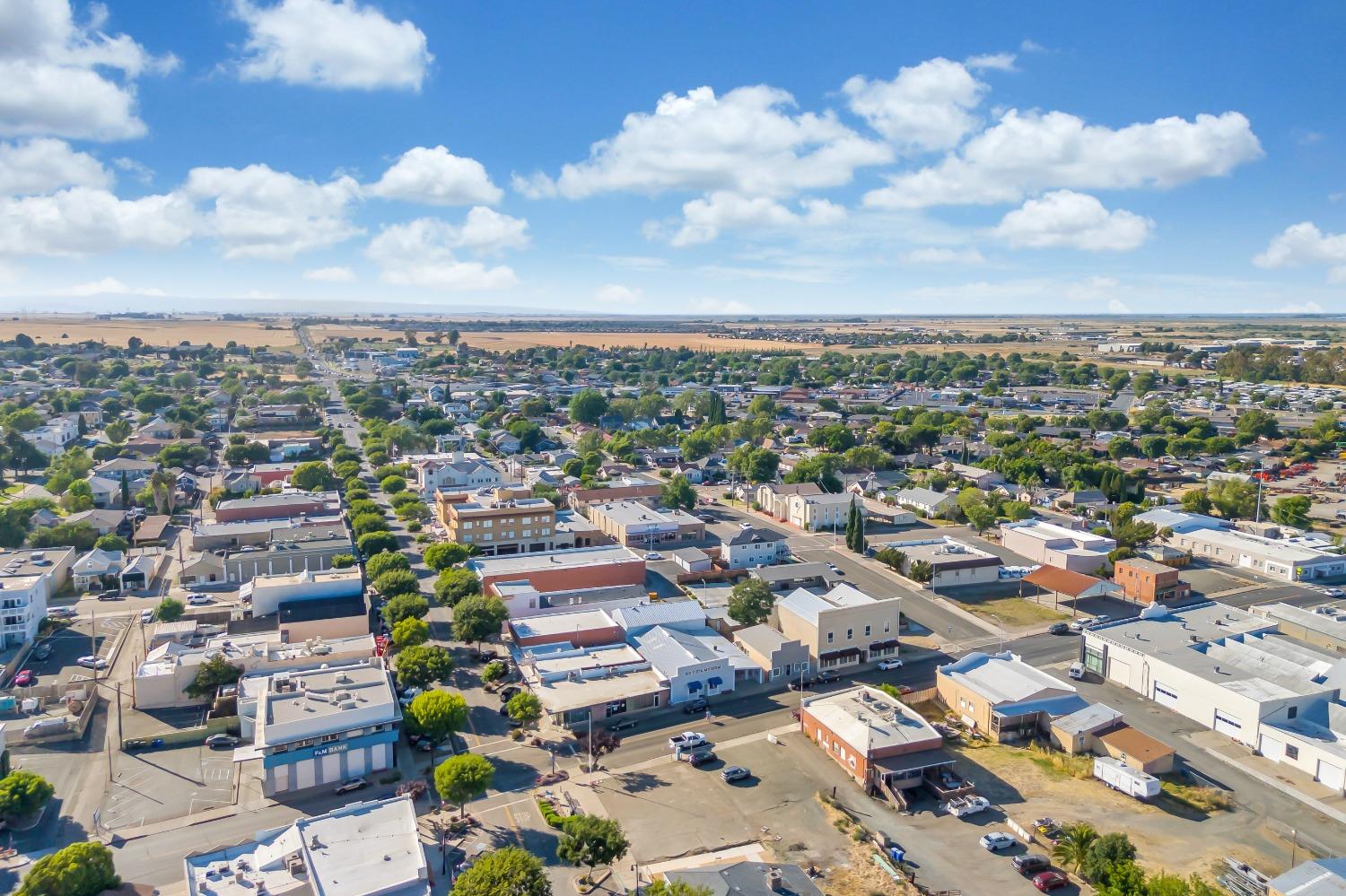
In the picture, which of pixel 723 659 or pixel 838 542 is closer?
pixel 723 659

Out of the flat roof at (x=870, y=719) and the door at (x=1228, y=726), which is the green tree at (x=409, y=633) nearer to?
the flat roof at (x=870, y=719)

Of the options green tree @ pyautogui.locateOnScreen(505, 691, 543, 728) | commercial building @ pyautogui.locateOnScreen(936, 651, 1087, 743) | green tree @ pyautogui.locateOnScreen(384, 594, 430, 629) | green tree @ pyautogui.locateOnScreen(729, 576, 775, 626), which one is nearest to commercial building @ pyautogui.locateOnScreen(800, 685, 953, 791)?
commercial building @ pyautogui.locateOnScreen(936, 651, 1087, 743)

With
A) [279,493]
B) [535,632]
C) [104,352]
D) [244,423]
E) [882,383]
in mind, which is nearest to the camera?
[535,632]

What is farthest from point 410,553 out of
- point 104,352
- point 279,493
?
point 104,352

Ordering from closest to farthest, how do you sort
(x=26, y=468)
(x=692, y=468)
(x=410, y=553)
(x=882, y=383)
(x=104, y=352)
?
(x=410, y=553) < (x=26, y=468) < (x=692, y=468) < (x=882, y=383) < (x=104, y=352)

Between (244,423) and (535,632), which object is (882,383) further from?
(535,632)
